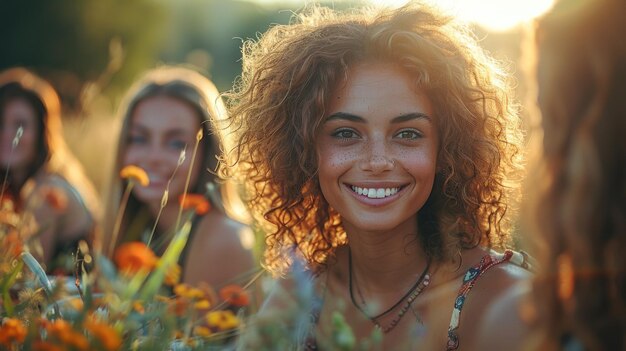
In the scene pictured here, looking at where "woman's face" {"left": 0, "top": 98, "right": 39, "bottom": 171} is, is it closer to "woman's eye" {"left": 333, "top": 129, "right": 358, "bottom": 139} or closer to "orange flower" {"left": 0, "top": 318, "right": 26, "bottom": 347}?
"woman's eye" {"left": 333, "top": 129, "right": 358, "bottom": 139}

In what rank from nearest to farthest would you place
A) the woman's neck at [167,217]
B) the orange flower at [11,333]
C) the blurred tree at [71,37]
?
1. the orange flower at [11,333]
2. the woman's neck at [167,217]
3. the blurred tree at [71,37]

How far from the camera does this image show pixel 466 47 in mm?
3070

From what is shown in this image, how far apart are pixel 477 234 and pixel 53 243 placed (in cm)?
317

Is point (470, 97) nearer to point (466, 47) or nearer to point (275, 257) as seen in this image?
point (466, 47)

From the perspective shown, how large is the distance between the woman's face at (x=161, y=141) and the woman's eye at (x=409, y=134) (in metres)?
1.69

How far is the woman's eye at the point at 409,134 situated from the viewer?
2.87 metres

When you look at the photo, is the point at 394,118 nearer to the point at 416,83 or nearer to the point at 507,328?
the point at 416,83

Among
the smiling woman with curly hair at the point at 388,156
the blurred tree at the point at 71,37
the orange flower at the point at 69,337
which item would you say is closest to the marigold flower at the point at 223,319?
the orange flower at the point at 69,337

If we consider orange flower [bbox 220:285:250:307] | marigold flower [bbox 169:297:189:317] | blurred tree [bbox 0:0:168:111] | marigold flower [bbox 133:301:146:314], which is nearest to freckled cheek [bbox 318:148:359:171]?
orange flower [bbox 220:285:250:307]

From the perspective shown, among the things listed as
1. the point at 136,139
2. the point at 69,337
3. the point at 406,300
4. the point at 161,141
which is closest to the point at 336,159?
the point at 406,300

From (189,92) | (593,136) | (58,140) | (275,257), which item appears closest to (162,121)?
(189,92)

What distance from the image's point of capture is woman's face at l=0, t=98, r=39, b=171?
5.56 meters

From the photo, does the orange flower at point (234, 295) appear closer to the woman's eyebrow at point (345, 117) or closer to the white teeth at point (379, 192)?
the white teeth at point (379, 192)

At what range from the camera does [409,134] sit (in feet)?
9.45
